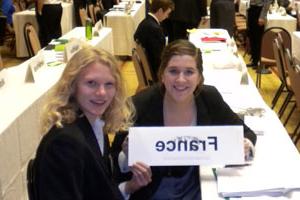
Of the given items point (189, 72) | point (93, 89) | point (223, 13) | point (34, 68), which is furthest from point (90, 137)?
point (223, 13)

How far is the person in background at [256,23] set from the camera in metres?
6.93

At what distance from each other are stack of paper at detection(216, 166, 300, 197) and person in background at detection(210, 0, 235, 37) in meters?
5.02

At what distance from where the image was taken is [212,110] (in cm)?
226

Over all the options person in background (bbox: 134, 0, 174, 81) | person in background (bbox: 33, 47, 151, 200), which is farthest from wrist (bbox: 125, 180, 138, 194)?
person in background (bbox: 134, 0, 174, 81)

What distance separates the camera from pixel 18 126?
2676 millimetres

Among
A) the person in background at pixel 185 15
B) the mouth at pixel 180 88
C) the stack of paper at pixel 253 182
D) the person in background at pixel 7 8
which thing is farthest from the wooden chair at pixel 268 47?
the person in background at pixel 7 8

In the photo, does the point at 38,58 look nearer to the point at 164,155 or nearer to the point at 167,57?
the point at 167,57

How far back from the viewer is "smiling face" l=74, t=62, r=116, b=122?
5.43 ft

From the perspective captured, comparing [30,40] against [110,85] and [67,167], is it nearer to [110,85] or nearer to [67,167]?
[110,85]

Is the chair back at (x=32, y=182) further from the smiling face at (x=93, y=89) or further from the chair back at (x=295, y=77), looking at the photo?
the chair back at (x=295, y=77)

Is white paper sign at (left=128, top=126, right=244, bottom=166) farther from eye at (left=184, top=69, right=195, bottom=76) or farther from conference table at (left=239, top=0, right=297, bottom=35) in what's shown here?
conference table at (left=239, top=0, right=297, bottom=35)

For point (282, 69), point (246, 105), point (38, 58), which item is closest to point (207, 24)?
point (282, 69)

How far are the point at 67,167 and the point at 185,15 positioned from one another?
207 inches

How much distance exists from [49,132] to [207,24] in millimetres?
6734
